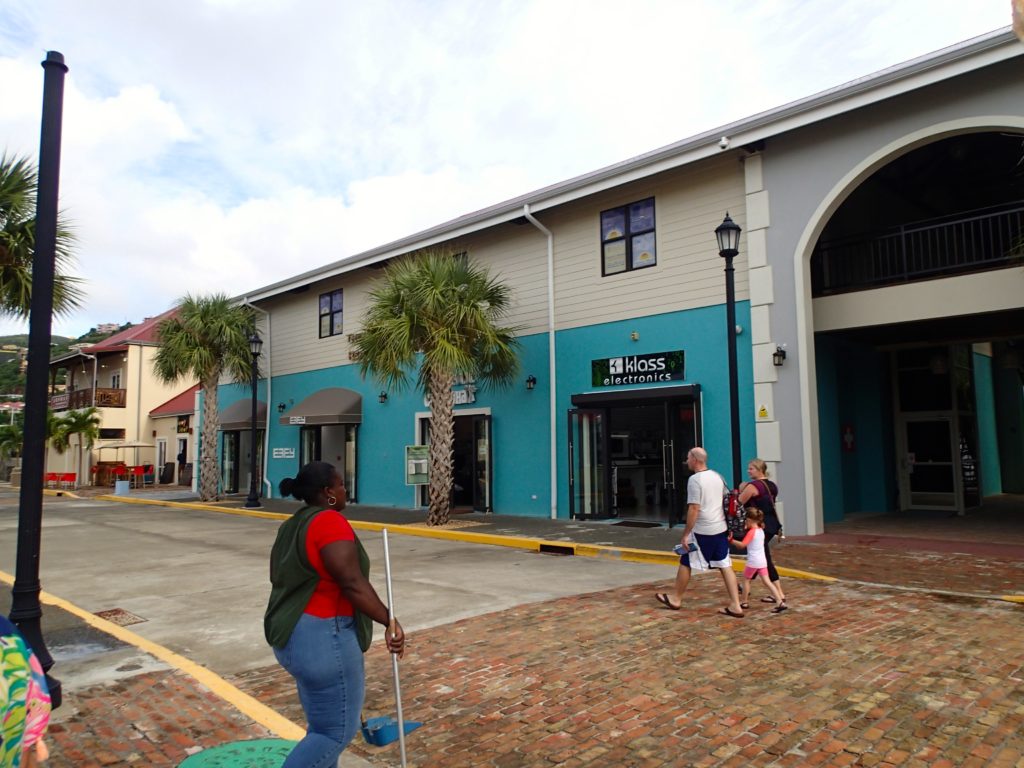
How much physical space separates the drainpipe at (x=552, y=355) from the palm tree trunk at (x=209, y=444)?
11.6 metres

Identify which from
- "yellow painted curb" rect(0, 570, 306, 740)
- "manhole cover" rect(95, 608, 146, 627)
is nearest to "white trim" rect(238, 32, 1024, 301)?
"manhole cover" rect(95, 608, 146, 627)

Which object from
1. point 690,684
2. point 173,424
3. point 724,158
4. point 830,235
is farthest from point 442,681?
point 173,424

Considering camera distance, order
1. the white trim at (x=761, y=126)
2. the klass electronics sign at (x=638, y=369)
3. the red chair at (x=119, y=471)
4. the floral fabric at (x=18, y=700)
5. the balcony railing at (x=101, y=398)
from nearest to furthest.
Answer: the floral fabric at (x=18, y=700), the white trim at (x=761, y=126), the klass electronics sign at (x=638, y=369), the red chair at (x=119, y=471), the balcony railing at (x=101, y=398)

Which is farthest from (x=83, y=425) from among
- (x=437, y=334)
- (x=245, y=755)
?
(x=245, y=755)

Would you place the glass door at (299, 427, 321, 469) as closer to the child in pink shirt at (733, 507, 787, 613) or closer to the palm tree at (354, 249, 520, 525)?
the palm tree at (354, 249, 520, 525)

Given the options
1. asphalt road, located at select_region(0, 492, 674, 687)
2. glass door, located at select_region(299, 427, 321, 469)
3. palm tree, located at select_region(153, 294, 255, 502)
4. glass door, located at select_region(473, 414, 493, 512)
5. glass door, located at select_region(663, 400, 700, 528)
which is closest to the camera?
asphalt road, located at select_region(0, 492, 674, 687)

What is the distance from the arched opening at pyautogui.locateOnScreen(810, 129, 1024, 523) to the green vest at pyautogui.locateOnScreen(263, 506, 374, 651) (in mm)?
11464

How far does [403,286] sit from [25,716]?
13411 mm

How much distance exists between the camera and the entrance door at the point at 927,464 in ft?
50.7

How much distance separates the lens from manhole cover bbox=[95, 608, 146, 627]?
720cm

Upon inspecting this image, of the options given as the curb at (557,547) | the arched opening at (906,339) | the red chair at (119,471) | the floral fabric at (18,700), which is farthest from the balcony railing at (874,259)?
the red chair at (119,471)

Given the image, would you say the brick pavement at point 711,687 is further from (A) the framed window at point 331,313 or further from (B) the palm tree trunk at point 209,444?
(B) the palm tree trunk at point 209,444

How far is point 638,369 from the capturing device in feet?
48.1

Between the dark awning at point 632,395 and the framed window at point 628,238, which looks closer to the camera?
the dark awning at point 632,395
